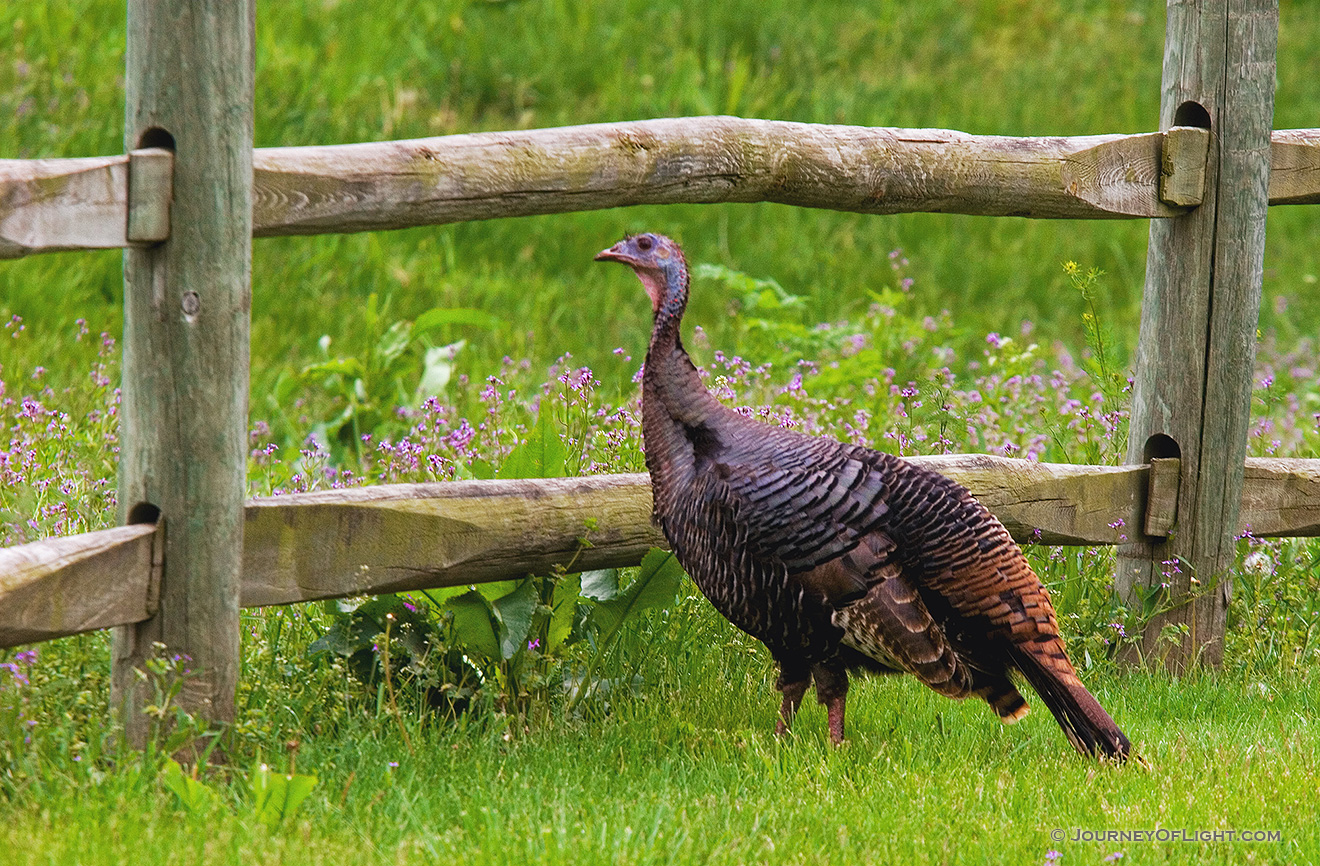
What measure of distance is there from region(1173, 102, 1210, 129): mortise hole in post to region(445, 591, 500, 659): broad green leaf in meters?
2.56

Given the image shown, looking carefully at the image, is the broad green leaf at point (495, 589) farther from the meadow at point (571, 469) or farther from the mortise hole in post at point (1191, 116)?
the mortise hole in post at point (1191, 116)

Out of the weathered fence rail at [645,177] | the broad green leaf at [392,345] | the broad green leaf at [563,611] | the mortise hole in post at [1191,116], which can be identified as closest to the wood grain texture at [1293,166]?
the weathered fence rail at [645,177]

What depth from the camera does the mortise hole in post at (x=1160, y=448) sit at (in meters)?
4.48

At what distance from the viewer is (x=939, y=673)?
356cm

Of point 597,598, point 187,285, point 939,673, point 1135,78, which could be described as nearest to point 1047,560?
point 939,673

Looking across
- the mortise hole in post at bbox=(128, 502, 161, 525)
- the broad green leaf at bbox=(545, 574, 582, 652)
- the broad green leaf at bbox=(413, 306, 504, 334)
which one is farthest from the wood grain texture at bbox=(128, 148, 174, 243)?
the broad green leaf at bbox=(413, 306, 504, 334)

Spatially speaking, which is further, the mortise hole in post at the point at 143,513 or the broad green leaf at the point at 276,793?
the mortise hole in post at the point at 143,513

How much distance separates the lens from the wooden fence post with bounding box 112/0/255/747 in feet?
9.43

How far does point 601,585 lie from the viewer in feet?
12.9

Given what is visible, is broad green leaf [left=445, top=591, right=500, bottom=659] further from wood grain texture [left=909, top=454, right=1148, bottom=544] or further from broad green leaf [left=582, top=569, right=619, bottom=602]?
wood grain texture [left=909, top=454, right=1148, bottom=544]

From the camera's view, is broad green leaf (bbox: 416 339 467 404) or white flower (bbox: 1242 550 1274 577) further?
broad green leaf (bbox: 416 339 467 404)

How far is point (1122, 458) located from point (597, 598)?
210 centimetres

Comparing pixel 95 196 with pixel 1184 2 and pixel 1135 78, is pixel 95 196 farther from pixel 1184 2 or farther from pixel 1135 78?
pixel 1135 78

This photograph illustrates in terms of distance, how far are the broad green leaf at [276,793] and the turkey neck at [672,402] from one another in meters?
1.24
